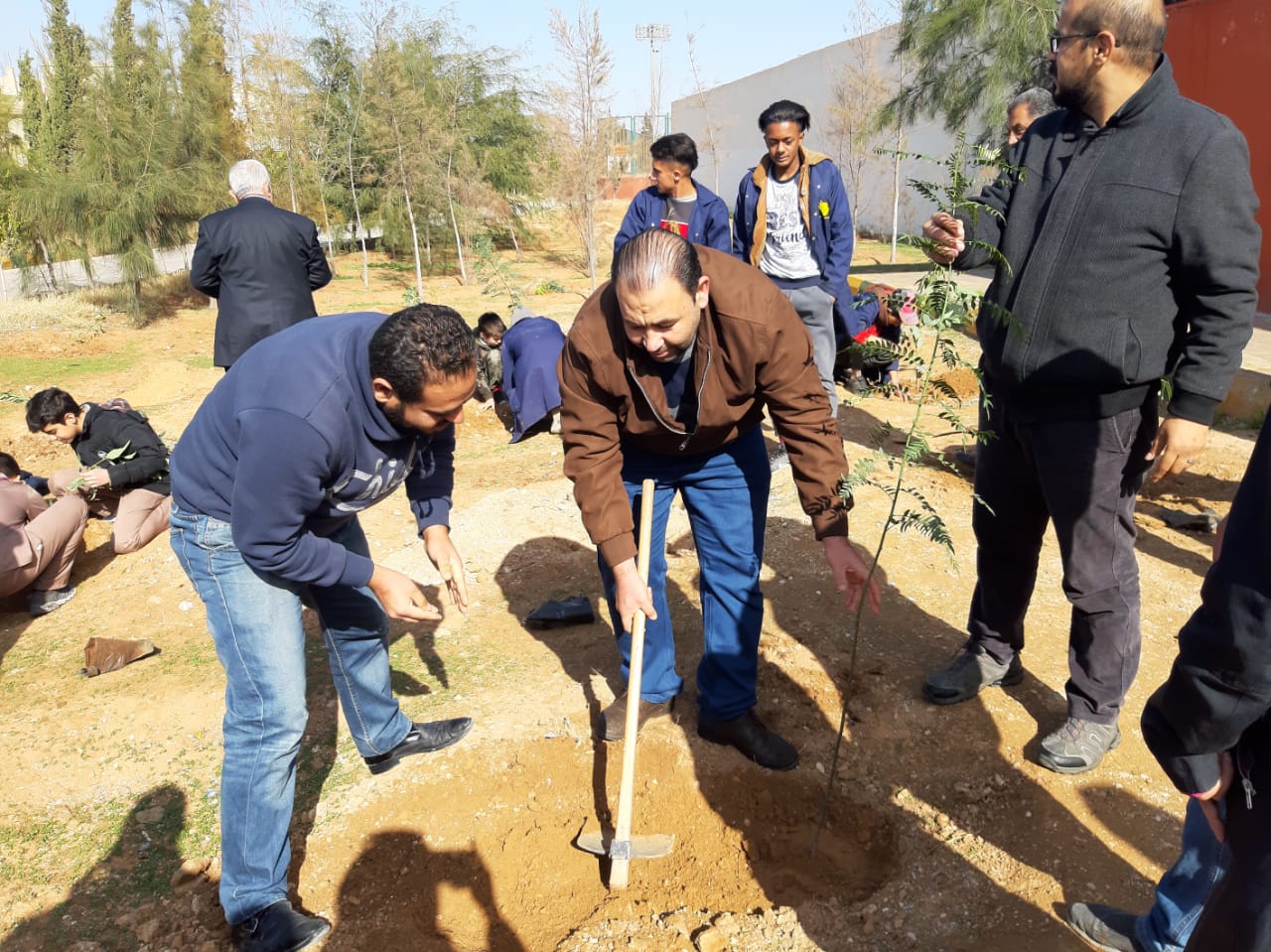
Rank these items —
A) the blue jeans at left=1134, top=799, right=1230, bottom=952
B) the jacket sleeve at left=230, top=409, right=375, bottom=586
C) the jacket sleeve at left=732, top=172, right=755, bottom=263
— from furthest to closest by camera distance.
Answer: the jacket sleeve at left=732, top=172, right=755, bottom=263 → the jacket sleeve at left=230, top=409, right=375, bottom=586 → the blue jeans at left=1134, top=799, right=1230, bottom=952

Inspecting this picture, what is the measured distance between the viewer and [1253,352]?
288 inches

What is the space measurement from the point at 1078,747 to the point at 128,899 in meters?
2.97

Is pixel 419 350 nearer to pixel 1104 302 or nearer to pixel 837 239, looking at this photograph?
pixel 1104 302

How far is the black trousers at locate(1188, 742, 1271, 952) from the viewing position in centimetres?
132

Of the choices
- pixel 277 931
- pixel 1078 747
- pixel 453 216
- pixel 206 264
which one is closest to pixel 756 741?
pixel 1078 747

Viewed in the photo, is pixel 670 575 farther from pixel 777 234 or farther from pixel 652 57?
pixel 652 57

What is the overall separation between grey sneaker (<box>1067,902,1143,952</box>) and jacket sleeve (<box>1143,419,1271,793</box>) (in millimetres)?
1134

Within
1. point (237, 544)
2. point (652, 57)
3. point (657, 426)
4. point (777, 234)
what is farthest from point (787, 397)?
point (652, 57)

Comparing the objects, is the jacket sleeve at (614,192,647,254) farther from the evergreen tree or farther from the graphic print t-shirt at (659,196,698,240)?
the evergreen tree

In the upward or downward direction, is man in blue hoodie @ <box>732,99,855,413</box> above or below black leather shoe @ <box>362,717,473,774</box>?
above

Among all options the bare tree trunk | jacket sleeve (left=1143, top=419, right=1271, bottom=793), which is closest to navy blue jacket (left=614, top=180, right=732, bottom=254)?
jacket sleeve (left=1143, top=419, right=1271, bottom=793)

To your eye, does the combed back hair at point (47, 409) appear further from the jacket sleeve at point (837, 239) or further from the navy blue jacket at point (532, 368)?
the jacket sleeve at point (837, 239)

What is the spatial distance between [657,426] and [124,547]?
407 centimetres

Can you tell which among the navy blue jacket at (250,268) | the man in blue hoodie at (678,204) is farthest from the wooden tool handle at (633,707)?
the navy blue jacket at (250,268)
